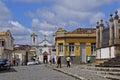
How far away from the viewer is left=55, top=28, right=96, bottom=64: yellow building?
205 ft

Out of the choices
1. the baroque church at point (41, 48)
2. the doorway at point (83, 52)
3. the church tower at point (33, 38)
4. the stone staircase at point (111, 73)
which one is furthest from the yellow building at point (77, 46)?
the church tower at point (33, 38)

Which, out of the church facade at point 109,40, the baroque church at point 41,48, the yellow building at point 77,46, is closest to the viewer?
the church facade at point 109,40

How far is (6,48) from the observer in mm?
80750

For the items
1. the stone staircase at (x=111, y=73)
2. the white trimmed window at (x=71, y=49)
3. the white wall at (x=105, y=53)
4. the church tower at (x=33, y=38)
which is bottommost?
the stone staircase at (x=111, y=73)

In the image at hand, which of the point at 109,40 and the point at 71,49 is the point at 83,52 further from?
the point at 109,40

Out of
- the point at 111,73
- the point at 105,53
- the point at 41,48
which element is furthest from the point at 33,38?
the point at 111,73

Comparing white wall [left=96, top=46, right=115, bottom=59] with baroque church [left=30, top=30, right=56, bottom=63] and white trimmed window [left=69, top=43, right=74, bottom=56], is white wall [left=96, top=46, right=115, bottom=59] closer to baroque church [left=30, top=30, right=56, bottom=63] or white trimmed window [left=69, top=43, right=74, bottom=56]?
white trimmed window [left=69, top=43, right=74, bottom=56]

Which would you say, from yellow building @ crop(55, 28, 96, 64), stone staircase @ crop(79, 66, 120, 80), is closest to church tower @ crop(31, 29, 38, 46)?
yellow building @ crop(55, 28, 96, 64)

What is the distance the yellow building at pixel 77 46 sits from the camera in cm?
6244

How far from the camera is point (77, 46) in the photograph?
6275cm

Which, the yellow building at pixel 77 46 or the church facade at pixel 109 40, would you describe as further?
the yellow building at pixel 77 46

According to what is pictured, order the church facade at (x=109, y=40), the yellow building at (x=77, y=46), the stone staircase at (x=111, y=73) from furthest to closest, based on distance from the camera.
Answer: the yellow building at (x=77, y=46) < the church facade at (x=109, y=40) < the stone staircase at (x=111, y=73)

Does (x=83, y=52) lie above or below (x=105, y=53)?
above

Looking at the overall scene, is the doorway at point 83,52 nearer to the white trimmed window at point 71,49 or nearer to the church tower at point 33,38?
the white trimmed window at point 71,49
